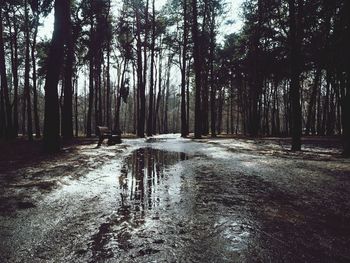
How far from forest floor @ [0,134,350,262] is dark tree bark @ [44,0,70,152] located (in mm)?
4482

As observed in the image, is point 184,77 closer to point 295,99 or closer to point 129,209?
point 295,99

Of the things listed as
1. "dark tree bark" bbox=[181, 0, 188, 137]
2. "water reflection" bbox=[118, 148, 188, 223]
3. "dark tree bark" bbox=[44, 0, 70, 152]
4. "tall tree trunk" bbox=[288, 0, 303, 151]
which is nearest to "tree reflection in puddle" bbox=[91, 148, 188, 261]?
"water reflection" bbox=[118, 148, 188, 223]

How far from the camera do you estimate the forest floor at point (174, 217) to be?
8.57ft

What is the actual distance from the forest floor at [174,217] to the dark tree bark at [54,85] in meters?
4.48

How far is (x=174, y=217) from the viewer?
11.8 ft

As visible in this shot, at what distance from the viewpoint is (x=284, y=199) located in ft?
14.4

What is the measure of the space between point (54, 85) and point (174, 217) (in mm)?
8969

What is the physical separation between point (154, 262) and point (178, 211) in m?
1.43

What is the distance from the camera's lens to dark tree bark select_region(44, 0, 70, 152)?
10891 millimetres

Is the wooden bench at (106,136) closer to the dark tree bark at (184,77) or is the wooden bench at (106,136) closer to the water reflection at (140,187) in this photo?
the water reflection at (140,187)

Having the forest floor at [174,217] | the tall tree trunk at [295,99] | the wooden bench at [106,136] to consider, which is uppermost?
the tall tree trunk at [295,99]

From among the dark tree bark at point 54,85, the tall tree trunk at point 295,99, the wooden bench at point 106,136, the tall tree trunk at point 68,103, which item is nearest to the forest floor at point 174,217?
the dark tree bark at point 54,85

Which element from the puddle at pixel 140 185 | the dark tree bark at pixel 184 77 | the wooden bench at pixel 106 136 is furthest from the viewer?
the dark tree bark at pixel 184 77

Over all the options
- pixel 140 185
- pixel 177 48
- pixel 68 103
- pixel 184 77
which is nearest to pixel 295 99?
pixel 140 185
